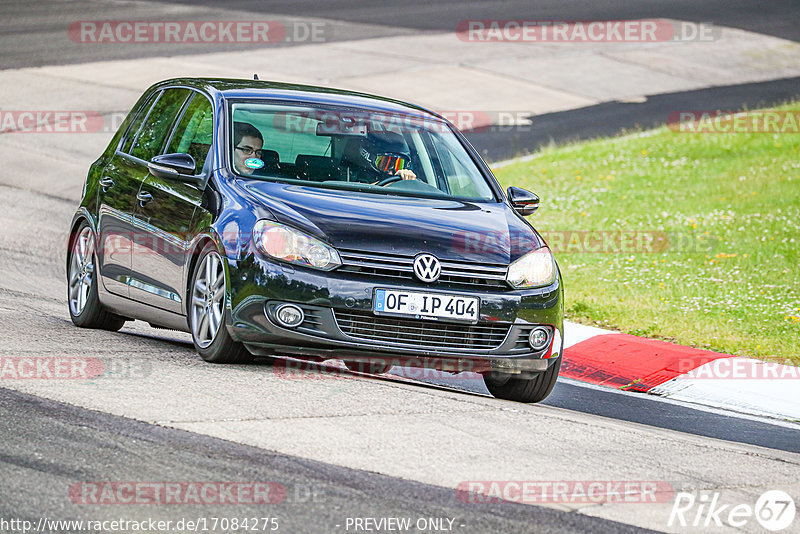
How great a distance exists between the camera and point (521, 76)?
88.9 feet

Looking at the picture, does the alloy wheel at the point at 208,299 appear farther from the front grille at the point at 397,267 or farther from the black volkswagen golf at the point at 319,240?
the front grille at the point at 397,267

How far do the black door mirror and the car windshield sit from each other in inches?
10.1

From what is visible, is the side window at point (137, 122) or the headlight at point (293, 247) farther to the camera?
the side window at point (137, 122)

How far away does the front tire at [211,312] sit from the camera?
24.6ft

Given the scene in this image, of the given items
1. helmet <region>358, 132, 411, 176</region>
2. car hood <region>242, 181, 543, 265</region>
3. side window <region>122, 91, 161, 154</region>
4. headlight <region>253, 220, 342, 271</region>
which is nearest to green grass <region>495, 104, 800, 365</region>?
helmet <region>358, 132, 411, 176</region>

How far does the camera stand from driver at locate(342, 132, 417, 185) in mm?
8328

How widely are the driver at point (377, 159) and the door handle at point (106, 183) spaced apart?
1826mm

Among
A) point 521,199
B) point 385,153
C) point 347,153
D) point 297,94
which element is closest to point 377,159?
point 385,153

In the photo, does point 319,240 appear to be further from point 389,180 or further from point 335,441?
point 335,441

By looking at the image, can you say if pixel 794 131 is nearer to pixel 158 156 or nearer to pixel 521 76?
pixel 521 76

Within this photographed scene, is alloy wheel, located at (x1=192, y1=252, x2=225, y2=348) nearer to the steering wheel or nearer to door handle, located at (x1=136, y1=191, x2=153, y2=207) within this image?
door handle, located at (x1=136, y1=191, x2=153, y2=207)

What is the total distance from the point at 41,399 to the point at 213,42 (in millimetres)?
23692

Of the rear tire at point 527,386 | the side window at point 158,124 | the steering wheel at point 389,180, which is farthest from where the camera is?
the side window at point 158,124

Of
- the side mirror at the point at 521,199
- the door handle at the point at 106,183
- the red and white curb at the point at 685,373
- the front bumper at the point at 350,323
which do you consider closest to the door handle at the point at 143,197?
the door handle at the point at 106,183
